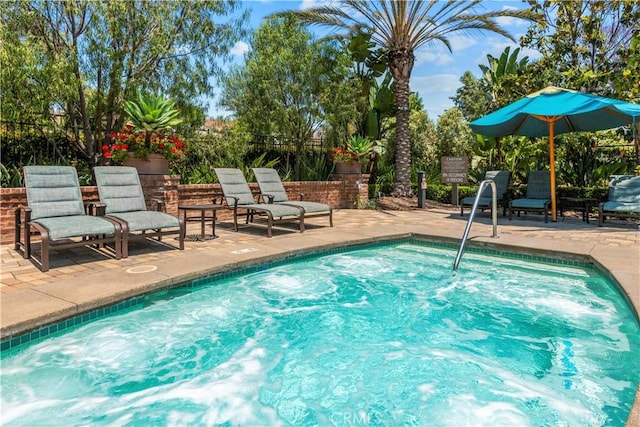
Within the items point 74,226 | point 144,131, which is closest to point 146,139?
point 144,131

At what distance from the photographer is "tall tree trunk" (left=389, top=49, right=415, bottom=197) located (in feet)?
42.8

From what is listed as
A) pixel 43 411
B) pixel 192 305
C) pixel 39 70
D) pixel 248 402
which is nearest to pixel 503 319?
pixel 248 402

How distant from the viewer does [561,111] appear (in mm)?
8023

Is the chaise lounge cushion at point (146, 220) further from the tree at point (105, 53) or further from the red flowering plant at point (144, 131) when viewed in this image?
the tree at point (105, 53)

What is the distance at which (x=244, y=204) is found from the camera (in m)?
7.81

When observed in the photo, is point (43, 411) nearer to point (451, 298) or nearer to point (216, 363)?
point (216, 363)

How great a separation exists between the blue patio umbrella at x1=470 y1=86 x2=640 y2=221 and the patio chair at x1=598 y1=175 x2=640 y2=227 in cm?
105

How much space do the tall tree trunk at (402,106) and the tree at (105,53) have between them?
5.41 m

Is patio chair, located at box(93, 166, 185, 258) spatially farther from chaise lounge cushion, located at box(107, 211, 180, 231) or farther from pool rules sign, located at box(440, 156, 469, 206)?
pool rules sign, located at box(440, 156, 469, 206)

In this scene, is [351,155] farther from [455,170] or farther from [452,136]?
[452,136]

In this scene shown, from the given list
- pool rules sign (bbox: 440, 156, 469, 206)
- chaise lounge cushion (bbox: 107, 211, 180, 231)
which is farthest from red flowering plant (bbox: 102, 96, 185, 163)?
pool rules sign (bbox: 440, 156, 469, 206)

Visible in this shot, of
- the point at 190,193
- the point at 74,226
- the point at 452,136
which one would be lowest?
the point at 74,226

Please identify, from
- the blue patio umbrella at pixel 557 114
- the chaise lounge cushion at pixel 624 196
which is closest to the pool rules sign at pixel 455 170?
the blue patio umbrella at pixel 557 114

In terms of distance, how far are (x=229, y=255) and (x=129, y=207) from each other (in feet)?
6.11
